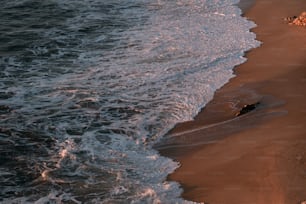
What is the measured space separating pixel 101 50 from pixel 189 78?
7.85 ft

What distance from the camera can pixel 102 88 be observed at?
819 cm

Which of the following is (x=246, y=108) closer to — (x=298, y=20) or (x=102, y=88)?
(x=102, y=88)

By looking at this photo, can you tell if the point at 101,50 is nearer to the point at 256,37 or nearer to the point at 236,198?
the point at 256,37

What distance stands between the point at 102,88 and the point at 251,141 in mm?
2792

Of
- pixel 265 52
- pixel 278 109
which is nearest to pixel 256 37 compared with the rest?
pixel 265 52

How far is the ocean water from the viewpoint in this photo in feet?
18.3

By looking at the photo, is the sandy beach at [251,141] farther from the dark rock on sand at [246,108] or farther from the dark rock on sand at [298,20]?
the dark rock on sand at [298,20]

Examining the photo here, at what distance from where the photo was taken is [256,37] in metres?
10.8

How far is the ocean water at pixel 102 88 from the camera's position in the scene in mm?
5582

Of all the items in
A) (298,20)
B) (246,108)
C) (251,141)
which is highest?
(298,20)

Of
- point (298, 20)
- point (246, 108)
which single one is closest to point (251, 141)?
point (246, 108)

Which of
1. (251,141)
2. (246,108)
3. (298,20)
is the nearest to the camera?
(251,141)

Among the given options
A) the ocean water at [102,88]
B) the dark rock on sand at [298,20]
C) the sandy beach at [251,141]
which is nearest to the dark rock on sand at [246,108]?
the sandy beach at [251,141]

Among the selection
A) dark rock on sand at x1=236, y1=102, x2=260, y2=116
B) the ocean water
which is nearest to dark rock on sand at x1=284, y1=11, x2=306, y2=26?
the ocean water
